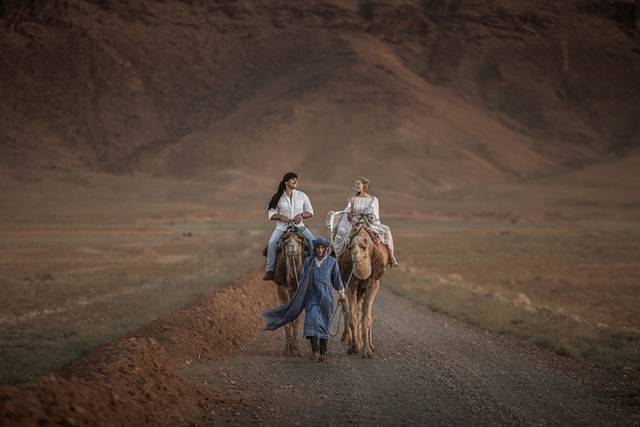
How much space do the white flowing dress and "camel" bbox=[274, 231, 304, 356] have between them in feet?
3.05

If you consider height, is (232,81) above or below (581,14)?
below

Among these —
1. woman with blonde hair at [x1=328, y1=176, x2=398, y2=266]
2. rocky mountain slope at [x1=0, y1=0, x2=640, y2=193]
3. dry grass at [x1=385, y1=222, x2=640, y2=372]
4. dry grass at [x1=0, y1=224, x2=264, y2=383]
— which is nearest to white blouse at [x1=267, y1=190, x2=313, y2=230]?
woman with blonde hair at [x1=328, y1=176, x2=398, y2=266]

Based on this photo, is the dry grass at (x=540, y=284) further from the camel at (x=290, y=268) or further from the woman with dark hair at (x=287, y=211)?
the woman with dark hair at (x=287, y=211)

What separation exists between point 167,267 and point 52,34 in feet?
488

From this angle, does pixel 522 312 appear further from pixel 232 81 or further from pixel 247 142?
pixel 232 81

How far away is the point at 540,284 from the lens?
30859mm

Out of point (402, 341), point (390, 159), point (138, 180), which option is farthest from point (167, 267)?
point (390, 159)

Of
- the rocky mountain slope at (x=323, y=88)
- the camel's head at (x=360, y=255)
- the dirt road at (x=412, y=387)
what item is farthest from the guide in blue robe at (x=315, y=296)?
the rocky mountain slope at (x=323, y=88)

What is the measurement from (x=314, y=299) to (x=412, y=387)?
2.39 meters

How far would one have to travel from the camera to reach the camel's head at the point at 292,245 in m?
11.8

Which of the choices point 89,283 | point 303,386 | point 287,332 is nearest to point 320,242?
point 287,332

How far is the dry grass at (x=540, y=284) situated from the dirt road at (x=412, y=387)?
6.26ft

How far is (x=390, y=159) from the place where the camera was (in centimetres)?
12812

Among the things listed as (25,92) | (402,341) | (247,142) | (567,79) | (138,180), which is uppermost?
(567,79)
